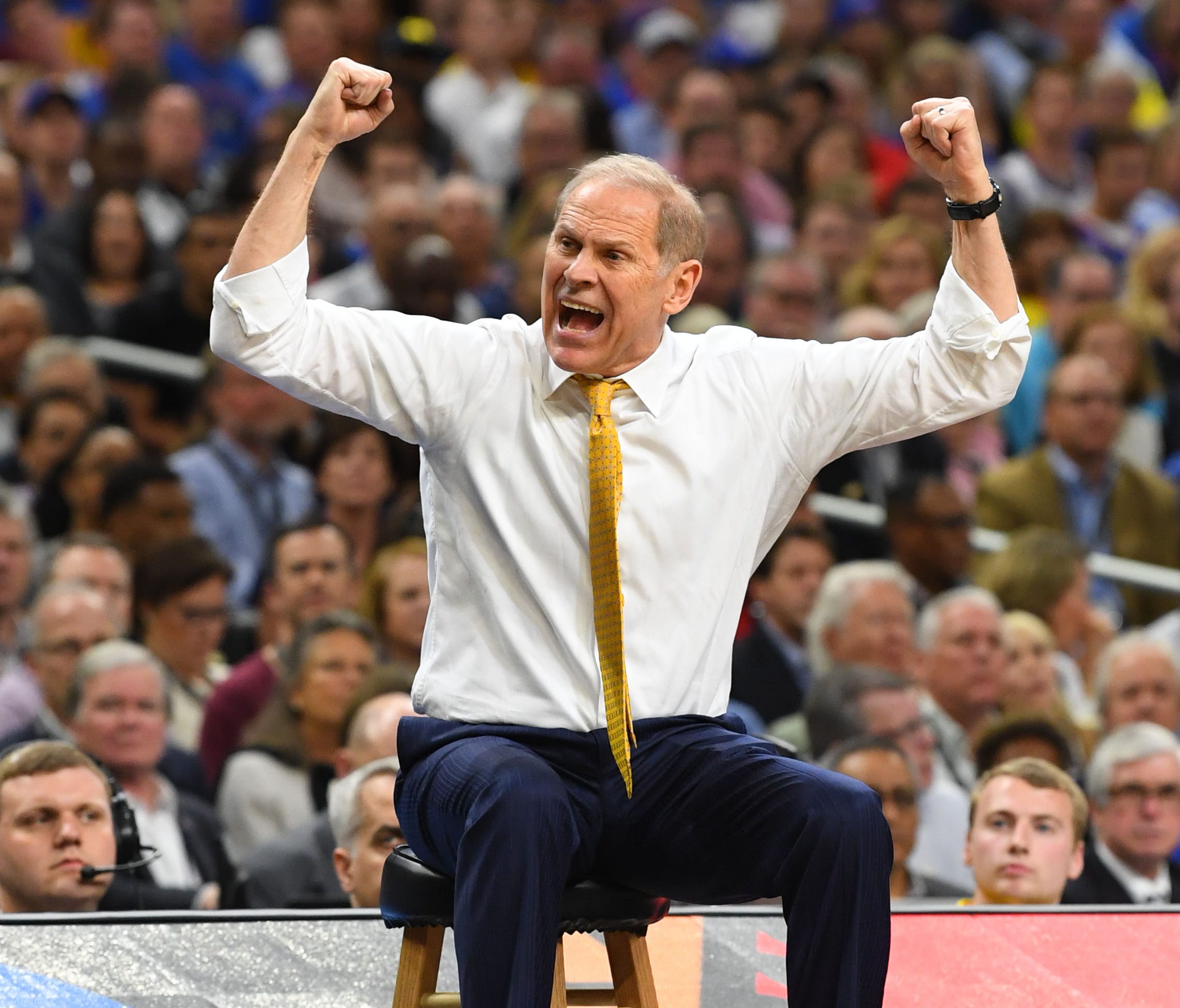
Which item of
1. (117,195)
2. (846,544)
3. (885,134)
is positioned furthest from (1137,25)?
(117,195)

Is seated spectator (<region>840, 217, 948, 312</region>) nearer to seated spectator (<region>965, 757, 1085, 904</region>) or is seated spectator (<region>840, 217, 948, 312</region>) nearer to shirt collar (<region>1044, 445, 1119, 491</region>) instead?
shirt collar (<region>1044, 445, 1119, 491</region>)

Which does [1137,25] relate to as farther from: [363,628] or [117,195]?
[363,628]

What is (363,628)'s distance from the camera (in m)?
5.33

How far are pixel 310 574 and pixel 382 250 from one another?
172cm

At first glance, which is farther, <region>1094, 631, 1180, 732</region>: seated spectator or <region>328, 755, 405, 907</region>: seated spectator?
<region>1094, 631, 1180, 732</region>: seated spectator

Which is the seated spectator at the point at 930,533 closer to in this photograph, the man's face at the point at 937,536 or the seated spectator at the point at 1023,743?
the man's face at the point at 937,536

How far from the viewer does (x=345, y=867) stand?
4.21 metres

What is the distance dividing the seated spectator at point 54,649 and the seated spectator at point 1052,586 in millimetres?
2600

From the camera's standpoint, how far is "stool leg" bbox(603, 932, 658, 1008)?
297 centimetres

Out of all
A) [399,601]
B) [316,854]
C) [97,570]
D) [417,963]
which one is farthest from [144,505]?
[417,963]

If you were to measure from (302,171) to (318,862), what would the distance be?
7.18 feet

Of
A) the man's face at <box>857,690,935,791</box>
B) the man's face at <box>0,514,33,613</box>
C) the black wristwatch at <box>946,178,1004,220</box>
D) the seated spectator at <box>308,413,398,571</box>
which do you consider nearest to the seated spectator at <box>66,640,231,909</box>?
the man's face at <box>0,514,33,613</box>

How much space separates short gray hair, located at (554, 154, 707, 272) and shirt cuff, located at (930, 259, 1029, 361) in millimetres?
370

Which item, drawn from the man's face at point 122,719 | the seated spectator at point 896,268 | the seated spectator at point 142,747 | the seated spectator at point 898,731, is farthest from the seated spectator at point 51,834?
the seated spectator at point 896,268
